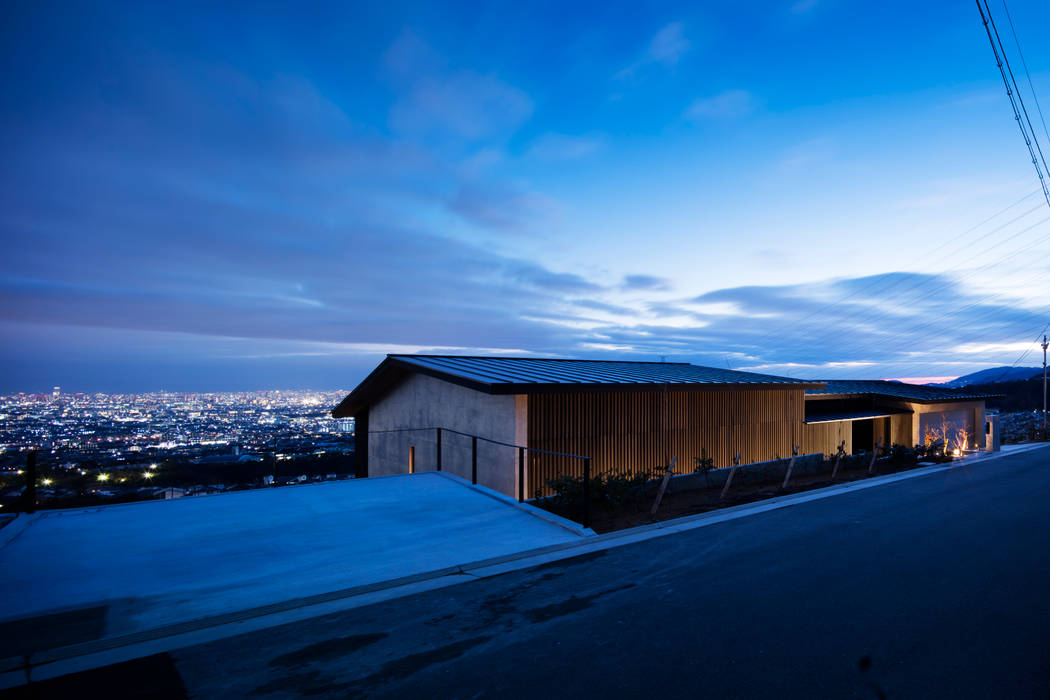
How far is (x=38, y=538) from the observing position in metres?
7.30

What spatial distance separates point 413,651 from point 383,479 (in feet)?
26.1

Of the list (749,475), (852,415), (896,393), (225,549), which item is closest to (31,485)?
(225,549)

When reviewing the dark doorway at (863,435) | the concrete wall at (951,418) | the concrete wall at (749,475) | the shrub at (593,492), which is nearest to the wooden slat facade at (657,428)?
the concrete wall at (749,475)

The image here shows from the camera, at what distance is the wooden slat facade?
12195 mm

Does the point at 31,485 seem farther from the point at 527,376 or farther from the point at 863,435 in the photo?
the point at 863,435

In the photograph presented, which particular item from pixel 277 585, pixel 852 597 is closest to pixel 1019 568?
pixel 852 597

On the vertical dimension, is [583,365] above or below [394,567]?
above

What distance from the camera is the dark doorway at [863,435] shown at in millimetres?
25922

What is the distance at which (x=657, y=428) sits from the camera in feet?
46.3

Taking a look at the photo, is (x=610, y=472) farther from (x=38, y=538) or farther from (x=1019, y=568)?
(x=38, y=538)

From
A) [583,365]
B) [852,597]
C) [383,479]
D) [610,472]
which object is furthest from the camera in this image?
[583,365]

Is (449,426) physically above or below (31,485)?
above

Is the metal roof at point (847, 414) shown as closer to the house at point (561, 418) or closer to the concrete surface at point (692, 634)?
the house at point (561, 418)

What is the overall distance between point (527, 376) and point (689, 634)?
8336 millimetres
